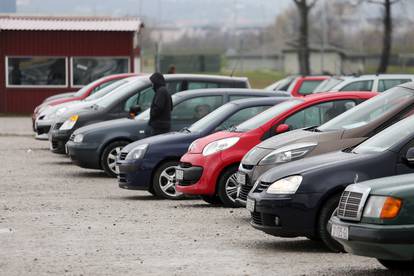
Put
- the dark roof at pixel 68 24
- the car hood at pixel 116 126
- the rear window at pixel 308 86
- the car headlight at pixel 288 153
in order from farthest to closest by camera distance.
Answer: the dark roof at pixel 68 24 < the rear window at pixel 308 86 < the car hood at pixel 116 126 < the car headlight at pixel 288 153

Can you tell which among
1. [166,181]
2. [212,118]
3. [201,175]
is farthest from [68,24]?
[201,175]

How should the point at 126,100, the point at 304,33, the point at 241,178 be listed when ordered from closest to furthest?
the point at 241,178 < the point at 126,100 < the point at 304,33

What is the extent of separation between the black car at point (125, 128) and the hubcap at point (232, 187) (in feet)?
12.3

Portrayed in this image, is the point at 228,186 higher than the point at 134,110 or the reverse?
Answer: the reverse

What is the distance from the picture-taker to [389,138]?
35.6ft

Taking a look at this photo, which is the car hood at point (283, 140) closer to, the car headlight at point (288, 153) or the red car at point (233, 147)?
the car headlight at point (288, 153)

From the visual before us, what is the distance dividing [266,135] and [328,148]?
2176 mm

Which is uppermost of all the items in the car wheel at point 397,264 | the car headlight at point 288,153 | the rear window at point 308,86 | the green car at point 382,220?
the green car at point 382,220

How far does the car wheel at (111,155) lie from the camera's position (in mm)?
19458

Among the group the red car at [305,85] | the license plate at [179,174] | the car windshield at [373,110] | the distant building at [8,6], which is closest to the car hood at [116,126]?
the license plate at [179,174]

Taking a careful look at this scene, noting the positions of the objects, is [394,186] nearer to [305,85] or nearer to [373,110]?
[373,110]

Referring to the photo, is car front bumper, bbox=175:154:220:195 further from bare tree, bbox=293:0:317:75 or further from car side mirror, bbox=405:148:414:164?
bare tree, bbox=293:0:317:75

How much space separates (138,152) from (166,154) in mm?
409

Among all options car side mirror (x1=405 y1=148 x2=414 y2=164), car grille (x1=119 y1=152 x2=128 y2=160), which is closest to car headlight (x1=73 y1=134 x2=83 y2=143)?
car grille (x1=119 y1=152 x2=128 y2=160)
